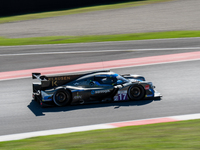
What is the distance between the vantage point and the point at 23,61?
66.1ft

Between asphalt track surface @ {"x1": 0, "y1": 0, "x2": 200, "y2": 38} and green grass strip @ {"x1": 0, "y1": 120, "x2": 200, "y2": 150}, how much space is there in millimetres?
21975

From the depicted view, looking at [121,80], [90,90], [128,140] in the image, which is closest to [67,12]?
[121,80]

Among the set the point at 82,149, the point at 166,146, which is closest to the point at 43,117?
the point at 82,149

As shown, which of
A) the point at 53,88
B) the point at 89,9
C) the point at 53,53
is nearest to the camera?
the point at 53,88

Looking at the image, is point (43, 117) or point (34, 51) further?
point (34, 51)

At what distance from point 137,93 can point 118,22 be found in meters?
24.1

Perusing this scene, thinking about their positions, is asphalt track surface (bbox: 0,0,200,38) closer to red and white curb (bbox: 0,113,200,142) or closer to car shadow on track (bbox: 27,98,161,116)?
car shadow on track (bbox: 27,98,161,116)

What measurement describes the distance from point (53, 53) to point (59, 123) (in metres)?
12.3

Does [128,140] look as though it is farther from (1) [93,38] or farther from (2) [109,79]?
(1) [93,38]

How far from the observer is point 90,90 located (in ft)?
37.9

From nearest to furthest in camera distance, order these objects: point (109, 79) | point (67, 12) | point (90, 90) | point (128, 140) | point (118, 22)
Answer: point (128, 140), point (90, 90), point (109, 79), point (118, 22), point (67, 12)

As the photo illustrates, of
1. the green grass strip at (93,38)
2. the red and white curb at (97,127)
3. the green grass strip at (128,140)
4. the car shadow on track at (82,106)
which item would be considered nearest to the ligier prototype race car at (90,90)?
the car shadow on track at (82,106)

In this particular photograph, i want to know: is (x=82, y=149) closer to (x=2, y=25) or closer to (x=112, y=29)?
(x=112, y=29)

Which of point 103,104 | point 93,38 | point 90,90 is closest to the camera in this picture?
point 90,90
